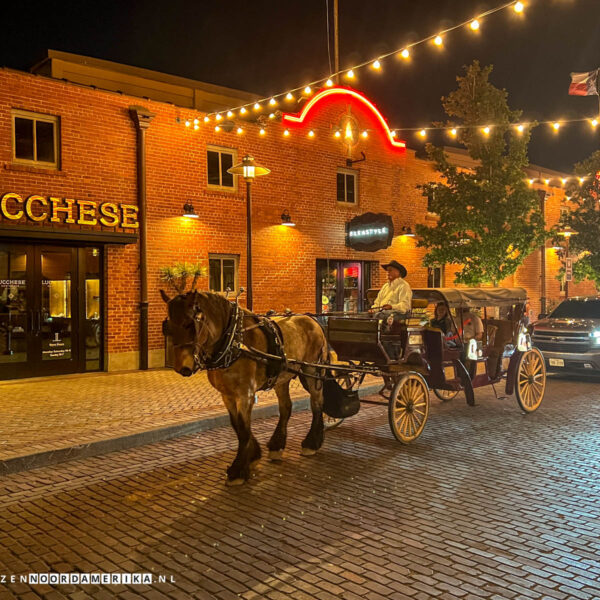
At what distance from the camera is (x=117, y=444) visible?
7395mm

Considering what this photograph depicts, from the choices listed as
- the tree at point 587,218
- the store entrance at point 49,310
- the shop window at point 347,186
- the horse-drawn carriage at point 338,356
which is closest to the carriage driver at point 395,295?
the horse-drawn carriage at point 338,356

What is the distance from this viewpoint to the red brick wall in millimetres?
12258

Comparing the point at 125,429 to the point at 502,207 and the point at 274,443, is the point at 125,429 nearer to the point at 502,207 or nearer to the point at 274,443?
the point at 274,443

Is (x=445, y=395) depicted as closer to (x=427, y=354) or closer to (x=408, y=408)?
(x=427, y=354)

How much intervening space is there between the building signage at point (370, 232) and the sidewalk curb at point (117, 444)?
797cm

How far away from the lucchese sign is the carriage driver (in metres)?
6.86

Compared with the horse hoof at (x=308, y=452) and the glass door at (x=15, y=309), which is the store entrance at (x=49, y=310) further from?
the horse hoof at (x=308, y=452)

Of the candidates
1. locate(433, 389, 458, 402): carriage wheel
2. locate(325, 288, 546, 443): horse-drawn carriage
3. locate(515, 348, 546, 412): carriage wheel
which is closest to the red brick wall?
locate(433, 389, 458, 402): carriage wheel

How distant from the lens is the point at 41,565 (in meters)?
4.19

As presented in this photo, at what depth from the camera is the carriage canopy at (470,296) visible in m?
8.65

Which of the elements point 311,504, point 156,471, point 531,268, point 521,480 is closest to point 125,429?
point 156,471

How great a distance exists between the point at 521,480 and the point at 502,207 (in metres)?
11.7

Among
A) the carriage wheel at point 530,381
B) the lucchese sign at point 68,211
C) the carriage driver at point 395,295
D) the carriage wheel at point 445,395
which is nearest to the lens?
the carriage driver at point 395,295

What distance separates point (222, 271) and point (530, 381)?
26.9 ft
